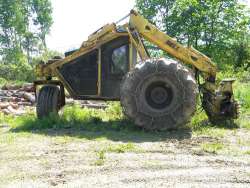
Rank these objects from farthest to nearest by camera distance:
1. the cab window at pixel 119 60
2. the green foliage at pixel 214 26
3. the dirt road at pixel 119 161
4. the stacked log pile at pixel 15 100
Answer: the green foliage at pixel 214 26 → the stacked log pile at pixel 15 100 → the cab window at pixel 119 60 → the dirt road at pixel 119 161

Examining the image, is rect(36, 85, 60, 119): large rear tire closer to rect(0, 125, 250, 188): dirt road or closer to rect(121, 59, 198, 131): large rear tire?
rect(0, 125, 250, 188): dirt road

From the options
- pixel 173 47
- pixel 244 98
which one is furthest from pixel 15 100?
pixel 173 47

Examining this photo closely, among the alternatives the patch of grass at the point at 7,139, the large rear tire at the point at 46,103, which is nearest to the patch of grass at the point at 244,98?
the large rear tire at the point at 46,103

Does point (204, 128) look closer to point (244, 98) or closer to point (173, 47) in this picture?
point (173, 47)

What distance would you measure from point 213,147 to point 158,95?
228cm

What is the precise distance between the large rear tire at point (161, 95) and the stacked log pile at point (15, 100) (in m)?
4.76

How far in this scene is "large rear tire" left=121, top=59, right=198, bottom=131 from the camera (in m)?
8.77

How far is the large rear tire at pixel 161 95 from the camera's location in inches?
345

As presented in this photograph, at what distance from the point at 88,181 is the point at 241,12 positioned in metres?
32.5

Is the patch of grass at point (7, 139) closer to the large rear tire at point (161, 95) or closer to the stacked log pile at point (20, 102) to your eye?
the large rear tire at point (161, 95)

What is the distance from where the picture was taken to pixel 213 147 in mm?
7129

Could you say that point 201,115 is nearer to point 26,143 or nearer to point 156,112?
point 156,112

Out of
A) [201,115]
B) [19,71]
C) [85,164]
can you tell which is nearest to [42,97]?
[201,115]

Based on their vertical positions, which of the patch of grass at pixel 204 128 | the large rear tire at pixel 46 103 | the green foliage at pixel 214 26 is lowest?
the patch of grass at pixel 204 128
